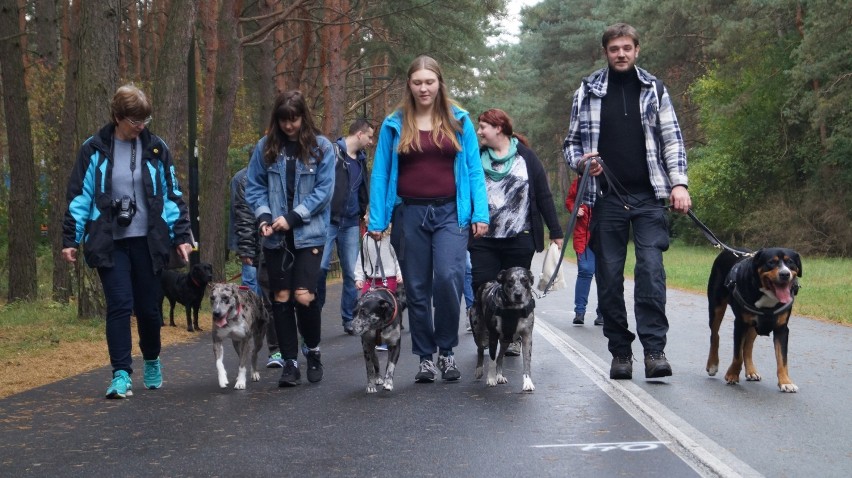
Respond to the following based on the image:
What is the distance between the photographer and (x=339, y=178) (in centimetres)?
1136

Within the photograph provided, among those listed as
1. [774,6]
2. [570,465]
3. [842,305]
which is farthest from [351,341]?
[774,6]

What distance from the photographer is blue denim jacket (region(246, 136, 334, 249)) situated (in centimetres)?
796

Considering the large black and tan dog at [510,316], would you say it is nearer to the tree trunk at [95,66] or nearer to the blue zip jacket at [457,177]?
the blue zip jacket at [457,177]

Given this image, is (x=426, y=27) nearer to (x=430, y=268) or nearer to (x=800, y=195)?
(x=800, y=195)

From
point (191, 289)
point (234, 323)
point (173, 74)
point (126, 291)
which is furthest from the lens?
point (173, 74)

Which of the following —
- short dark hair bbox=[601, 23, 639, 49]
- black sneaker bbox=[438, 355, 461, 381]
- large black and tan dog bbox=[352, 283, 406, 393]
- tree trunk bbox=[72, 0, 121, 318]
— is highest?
tree trunk bbox=[72, 0, 121, 318]

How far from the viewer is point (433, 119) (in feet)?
26.2

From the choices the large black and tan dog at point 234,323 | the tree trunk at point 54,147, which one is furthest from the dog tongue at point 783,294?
the tree trunk at point 54,147

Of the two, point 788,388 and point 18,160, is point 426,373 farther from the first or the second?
point 18,160

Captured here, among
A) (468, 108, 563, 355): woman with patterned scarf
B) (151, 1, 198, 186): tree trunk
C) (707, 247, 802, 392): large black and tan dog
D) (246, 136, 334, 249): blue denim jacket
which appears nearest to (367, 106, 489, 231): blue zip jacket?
(246, 136, 334, 249): blue denim jacket

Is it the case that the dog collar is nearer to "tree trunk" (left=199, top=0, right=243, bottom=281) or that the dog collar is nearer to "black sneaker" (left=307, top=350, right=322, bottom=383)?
"black sneaker" (left=307, top=350, right=322, bottom=383)

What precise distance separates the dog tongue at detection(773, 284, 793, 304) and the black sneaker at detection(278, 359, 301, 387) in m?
3.57

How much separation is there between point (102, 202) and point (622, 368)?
12.9 feet

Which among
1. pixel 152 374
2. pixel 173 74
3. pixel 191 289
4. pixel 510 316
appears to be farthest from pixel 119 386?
pixel 173 74
